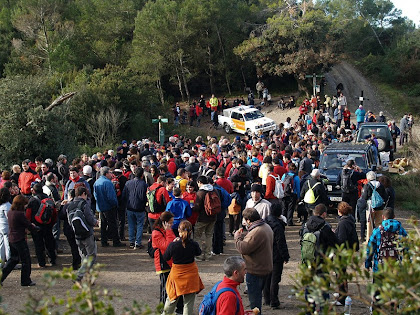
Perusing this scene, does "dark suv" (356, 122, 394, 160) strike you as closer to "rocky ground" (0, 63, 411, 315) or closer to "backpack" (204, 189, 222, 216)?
"rocky ground" (0, 63, 411, 315)

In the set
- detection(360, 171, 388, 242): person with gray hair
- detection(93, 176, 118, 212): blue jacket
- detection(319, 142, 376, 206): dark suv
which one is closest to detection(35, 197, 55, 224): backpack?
detection(93, 176, 118, 212): blue jacket

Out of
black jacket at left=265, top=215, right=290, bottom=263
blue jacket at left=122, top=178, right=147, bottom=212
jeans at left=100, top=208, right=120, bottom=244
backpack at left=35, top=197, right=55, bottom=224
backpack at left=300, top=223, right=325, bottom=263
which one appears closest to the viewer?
backpack at left=300, top=223, right=325, bottom=263

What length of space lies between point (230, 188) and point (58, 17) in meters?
32.5

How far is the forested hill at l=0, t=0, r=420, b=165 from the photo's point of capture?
30.5m

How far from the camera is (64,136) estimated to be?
2022 cm

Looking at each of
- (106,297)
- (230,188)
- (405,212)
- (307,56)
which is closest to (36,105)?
(230,188)

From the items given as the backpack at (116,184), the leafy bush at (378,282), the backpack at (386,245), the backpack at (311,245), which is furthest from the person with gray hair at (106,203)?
the leafy bush at (378,282)

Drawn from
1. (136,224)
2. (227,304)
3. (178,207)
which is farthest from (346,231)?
(136,224)

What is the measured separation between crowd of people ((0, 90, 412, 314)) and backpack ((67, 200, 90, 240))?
0.7 inches

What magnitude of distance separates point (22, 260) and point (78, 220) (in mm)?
1234

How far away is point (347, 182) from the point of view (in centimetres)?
1259

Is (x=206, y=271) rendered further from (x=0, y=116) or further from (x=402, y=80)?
(x=402, y=80)

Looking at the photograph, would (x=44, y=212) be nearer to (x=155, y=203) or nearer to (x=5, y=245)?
(x=5, y=245)

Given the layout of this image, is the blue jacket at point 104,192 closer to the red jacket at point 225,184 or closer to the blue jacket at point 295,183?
the red jacket at point 225,184
